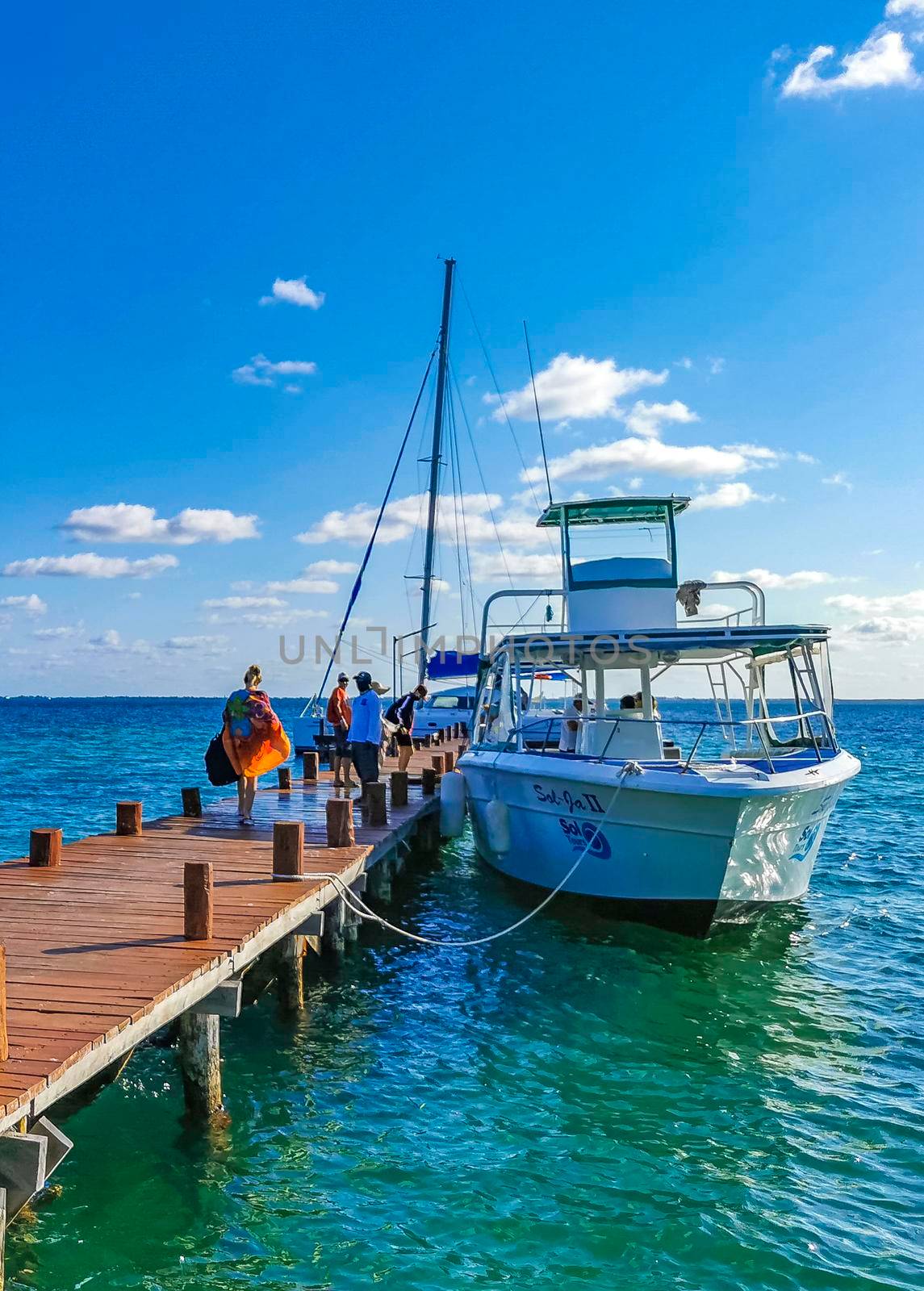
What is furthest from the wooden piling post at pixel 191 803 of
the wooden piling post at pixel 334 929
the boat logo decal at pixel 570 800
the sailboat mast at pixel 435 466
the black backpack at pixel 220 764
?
the sailboat mast at pixel 435 466

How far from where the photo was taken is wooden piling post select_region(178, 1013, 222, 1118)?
23.4 feet

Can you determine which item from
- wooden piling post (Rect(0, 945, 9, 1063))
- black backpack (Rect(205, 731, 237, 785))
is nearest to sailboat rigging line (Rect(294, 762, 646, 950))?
black backpack (Rect(205, 731, 237, 785))

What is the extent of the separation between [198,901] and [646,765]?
571 centimetres

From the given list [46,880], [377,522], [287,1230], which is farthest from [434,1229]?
[377,522]

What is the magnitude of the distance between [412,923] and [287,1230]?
25.9ft

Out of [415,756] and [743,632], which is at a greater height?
[743,632]

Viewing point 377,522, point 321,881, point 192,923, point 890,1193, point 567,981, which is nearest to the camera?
point 890,1193

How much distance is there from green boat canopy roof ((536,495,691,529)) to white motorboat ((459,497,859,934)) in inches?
0.9

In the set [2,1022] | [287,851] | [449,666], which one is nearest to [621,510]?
[287,851]

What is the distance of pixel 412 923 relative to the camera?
13.7m

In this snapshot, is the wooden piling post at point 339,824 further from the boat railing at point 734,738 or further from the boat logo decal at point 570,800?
the boat railing at point 734,738

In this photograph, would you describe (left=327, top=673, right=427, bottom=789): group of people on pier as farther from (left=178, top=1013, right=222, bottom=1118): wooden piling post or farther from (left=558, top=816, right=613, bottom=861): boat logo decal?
(left=178, top=1013, right=222, bottom=1118): wooden piling post

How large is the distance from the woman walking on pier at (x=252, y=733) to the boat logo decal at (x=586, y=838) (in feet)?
11.2

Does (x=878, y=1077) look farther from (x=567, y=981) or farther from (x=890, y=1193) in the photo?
(x=567, y=981)
